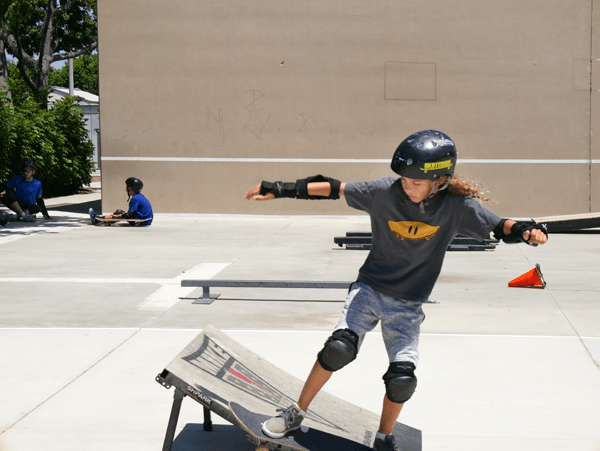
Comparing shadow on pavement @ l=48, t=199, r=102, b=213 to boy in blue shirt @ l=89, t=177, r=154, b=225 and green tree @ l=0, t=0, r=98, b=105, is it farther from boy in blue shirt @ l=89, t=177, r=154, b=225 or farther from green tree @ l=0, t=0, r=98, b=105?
green tree @ l=0, t=0, r=98, b=105

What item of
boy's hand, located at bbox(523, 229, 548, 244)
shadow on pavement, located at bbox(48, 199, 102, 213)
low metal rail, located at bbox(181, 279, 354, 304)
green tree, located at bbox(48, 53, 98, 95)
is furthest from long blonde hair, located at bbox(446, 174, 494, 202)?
green tree, located at bbox(48, 53, 98, 95)

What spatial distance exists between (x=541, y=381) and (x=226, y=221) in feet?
43.4

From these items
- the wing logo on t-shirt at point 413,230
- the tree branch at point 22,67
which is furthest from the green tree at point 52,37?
the wing logo on t-shirt at point 413,230

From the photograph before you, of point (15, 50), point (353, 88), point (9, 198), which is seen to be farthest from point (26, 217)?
point (15, 50)

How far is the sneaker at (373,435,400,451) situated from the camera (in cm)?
338

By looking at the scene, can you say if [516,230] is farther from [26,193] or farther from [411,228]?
[26,193]

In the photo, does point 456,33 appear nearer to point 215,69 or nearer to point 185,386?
point 215,69

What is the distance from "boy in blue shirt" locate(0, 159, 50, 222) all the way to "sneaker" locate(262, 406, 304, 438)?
46.6 ft

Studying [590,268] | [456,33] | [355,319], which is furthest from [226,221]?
[355,319]

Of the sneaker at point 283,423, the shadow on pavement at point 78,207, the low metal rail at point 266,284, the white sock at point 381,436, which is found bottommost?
the white sock at point 381,436

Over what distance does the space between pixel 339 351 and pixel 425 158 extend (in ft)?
3.36

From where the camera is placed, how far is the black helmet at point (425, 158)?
3.27m

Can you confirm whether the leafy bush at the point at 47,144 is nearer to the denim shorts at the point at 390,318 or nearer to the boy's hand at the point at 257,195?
the boy's hand at the point at 257,195

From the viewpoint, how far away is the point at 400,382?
328 cm
